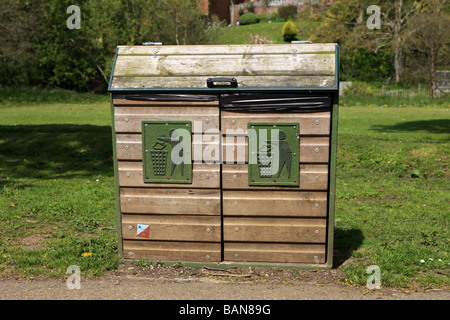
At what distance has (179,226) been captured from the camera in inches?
231

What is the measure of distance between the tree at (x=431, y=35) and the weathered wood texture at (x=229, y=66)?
88.2ft

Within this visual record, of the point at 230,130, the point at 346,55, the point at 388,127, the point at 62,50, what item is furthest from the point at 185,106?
the point at 346,55

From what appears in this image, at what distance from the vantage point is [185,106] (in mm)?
5660

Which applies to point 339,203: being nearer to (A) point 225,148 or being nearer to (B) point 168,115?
(A) point 225,148

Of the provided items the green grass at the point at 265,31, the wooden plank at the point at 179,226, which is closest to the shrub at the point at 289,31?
the green grass at the point at 265,31

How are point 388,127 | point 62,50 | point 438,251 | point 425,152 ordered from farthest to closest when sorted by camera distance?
point 62,50 < point 388,127 < point 425,152 < point 438,251

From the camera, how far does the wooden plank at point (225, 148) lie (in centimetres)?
556

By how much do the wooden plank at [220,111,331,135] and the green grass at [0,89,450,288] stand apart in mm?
1551

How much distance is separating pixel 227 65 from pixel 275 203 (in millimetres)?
1540

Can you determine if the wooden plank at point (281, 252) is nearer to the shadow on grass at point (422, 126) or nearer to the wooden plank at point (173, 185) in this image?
the wooden plank at point (173, 185)

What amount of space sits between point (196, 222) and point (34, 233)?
8.50 ft

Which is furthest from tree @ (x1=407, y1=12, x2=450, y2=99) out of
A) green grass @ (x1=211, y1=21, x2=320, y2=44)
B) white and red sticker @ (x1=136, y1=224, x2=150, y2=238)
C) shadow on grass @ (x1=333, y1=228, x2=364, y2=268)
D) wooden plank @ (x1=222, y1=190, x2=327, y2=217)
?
white and red sticker @ (x1=136, y1=224, x2=150, y2=238)

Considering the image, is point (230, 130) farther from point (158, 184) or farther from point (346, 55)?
point (346, 55)
